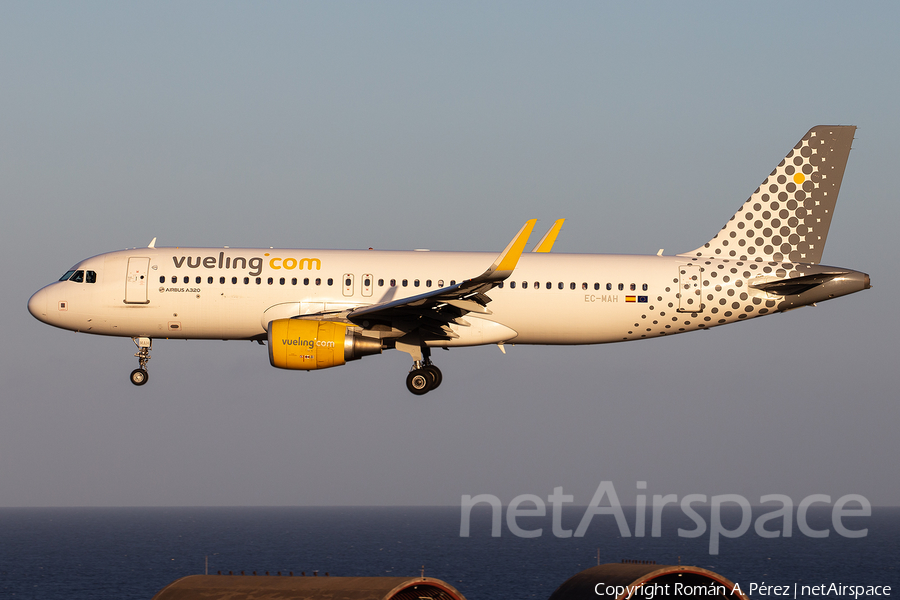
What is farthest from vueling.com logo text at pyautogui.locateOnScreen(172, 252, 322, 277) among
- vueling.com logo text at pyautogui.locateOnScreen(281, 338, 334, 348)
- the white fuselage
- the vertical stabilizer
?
the vertical stabilizer

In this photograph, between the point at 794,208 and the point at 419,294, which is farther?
the point at 794,208

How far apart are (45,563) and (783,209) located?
187800 millimetres

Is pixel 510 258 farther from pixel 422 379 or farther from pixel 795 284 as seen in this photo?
pixel 795 284

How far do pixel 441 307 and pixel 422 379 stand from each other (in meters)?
3.15

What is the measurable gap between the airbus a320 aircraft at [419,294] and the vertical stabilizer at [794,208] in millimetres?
1248

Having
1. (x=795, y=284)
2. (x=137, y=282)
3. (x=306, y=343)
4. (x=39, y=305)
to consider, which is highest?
(x=795, y=284)

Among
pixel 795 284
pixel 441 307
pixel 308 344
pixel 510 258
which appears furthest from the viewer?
pixel 795 284

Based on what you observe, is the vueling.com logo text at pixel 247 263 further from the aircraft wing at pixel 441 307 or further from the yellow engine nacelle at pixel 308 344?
the yellow engine nacelle at pixel 308 344

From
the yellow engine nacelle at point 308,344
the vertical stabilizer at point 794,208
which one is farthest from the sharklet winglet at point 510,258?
the vertical stabilizer at point 794,208

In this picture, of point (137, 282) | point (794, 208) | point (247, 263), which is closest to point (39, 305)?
point (137, 282)

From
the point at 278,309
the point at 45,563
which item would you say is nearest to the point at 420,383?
the point at 278,309

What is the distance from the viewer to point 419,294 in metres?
34.7

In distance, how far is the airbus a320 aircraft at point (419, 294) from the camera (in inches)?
1375

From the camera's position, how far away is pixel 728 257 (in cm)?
3747
